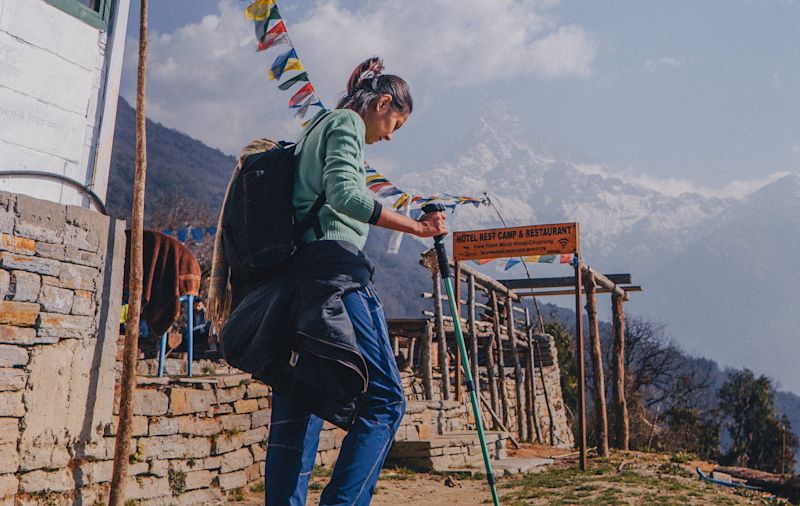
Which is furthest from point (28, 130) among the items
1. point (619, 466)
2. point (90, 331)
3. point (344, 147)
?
point (619, 466)

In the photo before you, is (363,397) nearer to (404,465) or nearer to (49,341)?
(49,341)

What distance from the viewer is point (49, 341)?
425cm

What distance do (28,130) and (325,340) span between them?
4166 millimetres

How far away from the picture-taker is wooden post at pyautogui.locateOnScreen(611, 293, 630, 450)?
13.3m

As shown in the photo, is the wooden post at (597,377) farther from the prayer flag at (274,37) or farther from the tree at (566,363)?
the tree at (566,363)

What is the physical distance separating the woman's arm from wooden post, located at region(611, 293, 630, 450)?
38.1 feet

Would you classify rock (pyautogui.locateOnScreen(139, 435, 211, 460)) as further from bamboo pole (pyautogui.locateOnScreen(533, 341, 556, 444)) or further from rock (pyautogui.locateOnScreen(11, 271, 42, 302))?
bamboo pole (pyautogui.locateOnScreen(533, 341, 556, 444))

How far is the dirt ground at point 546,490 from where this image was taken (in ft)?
18.3

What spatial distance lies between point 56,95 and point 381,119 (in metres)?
3.92

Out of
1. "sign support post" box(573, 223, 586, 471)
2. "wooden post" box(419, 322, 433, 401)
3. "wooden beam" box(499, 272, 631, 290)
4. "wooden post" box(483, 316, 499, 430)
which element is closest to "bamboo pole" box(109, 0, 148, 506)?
"sign support post" box(573, 223, 586, 471)

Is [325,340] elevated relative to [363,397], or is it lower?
elevated

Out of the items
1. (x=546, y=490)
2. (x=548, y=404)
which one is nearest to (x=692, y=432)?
(x=548, y=404)

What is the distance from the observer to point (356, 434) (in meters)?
2.16

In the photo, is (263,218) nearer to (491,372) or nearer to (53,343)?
(53,343)
